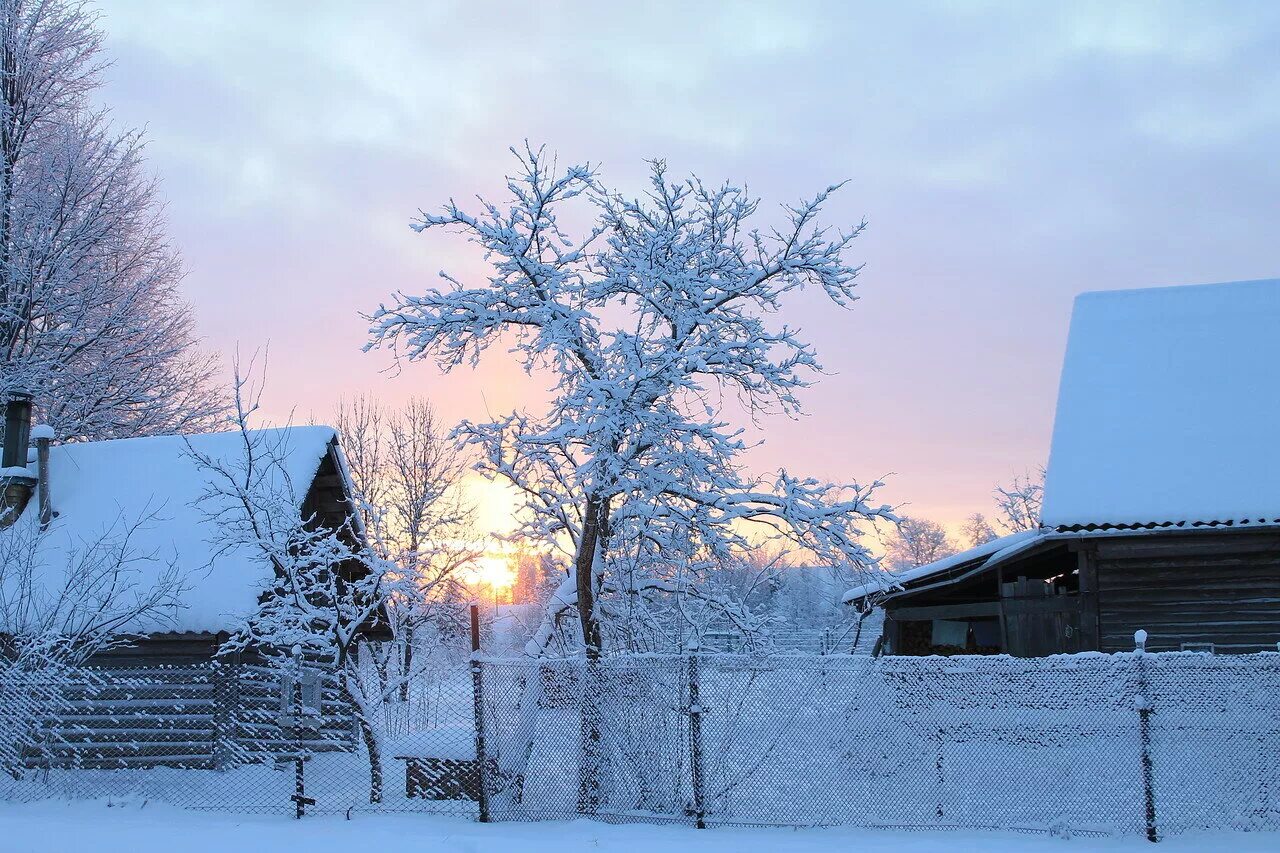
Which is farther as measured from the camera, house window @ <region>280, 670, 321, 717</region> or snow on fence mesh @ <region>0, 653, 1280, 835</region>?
house window @ <region>280, 670, 321, 717</region>

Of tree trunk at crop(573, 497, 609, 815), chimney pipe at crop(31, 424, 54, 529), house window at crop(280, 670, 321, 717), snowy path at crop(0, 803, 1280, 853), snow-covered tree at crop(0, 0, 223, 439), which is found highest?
snow-covered tree at crop(0, 0, 223, 439)

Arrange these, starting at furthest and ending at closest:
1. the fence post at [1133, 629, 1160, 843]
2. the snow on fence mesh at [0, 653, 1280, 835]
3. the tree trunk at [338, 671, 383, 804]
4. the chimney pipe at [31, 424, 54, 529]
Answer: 1. the chimney pipe at [31, 424, 54, 529]
2. the tree trunk at [338, 671, 383, 804]
3. the snow on fence mesh at [0, 653, 1280, 835]
4. the fence post at [1133, 629, 1160, 843]

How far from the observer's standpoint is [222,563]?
1534 centimetres

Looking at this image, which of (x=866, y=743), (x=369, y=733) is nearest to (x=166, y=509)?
(x=369, y=733)

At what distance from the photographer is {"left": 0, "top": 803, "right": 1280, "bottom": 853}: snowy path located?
892 cm

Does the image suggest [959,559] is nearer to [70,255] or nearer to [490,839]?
[490,839]

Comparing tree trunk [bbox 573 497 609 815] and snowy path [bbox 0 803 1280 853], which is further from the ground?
tree trunk [bbox 573 497 609 815]

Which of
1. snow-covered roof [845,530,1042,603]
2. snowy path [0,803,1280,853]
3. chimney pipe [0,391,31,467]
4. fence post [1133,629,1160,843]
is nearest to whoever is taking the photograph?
snowy path [0,803,1280,853]

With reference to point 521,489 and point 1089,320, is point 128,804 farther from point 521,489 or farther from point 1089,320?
point 1089,320

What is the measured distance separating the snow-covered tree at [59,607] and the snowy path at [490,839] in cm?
Answer: 176

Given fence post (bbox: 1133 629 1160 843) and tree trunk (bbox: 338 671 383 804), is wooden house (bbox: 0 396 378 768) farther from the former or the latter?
fence post (bbox: 1133 629 1160 843)

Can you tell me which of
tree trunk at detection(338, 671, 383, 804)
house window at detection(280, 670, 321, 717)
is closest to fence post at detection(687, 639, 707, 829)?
tree trunk at detection(338, 671, 383, 804)

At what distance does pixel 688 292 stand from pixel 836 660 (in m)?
5.13

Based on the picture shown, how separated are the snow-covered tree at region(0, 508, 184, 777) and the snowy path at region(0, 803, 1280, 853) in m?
1.76
